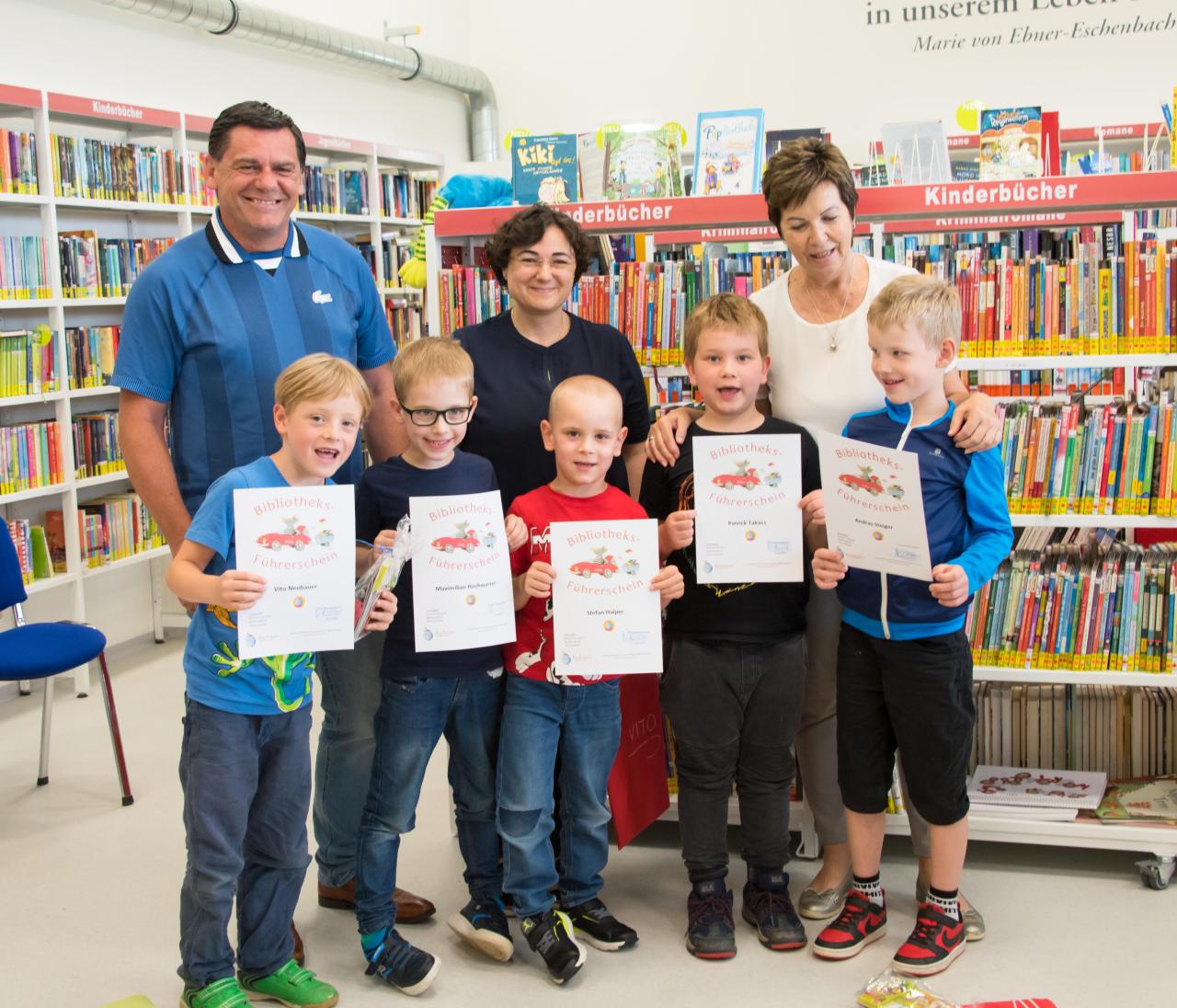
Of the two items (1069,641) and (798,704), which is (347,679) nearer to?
(798,704)

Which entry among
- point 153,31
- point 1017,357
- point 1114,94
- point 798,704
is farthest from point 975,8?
point 798,704

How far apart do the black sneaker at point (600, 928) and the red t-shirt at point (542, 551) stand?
61 centimetres

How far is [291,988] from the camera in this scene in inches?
107

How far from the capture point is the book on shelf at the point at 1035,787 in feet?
11.0

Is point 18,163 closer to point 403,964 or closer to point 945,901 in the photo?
point 403,964

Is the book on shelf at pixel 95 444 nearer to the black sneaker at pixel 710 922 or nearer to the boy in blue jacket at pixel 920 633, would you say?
the black sneaker at pixel 710 922

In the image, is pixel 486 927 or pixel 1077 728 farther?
pixel 1077 728

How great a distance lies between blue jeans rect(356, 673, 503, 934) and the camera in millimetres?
2742

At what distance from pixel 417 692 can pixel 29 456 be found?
336 cm

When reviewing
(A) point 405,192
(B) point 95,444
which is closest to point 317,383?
(B) point 95,444

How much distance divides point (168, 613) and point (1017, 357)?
185 inches

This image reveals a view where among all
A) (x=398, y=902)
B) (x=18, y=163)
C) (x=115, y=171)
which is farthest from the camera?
(x=115, y=171)

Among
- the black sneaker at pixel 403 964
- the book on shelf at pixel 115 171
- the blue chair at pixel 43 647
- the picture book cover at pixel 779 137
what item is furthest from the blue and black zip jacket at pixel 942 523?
the book on shelf at pixel 115 171

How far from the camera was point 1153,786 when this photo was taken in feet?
11.4
